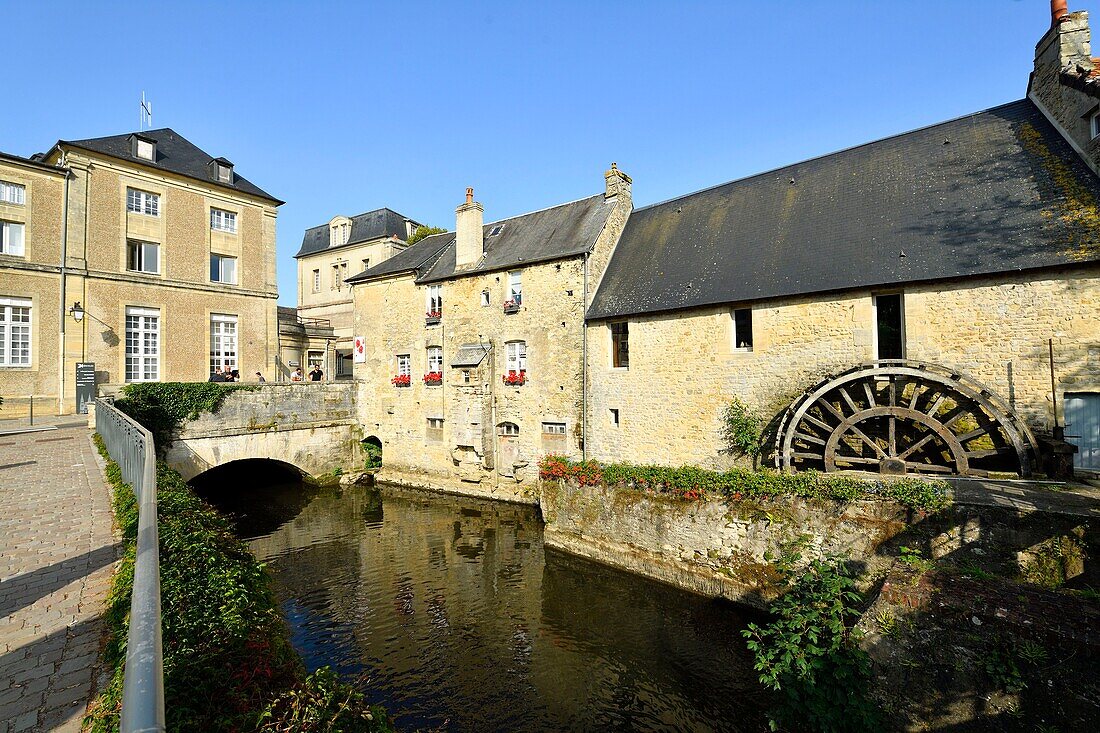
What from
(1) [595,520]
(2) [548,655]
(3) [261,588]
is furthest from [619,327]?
(3) [261,588]

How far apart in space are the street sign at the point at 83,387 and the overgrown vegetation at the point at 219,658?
17318 mm

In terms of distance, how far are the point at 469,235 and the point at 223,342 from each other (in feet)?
39.9

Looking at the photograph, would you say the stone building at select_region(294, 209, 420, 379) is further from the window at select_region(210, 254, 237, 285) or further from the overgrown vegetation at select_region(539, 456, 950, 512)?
the overgrown vegetation at select_region(539, 456, 950, 512)

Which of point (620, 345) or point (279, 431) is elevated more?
point (620, 345)

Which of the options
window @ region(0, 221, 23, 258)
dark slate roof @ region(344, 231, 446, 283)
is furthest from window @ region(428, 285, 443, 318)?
window @ region(0, 221, 23, 258)

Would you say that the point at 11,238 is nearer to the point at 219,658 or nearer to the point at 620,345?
the point at 620,345

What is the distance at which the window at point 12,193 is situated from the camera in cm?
1681

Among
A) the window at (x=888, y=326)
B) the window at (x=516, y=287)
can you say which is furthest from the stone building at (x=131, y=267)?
the window at (x=888, y=326)

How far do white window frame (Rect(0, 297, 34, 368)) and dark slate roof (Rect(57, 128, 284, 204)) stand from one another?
19.3ft

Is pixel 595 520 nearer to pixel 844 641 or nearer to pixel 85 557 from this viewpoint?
pixel 844 641

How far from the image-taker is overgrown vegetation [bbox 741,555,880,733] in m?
5.70

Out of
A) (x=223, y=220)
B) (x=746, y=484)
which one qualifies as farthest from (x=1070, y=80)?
(x=223, y=220)

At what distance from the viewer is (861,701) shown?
18.8 ft

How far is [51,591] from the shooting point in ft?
13.9
